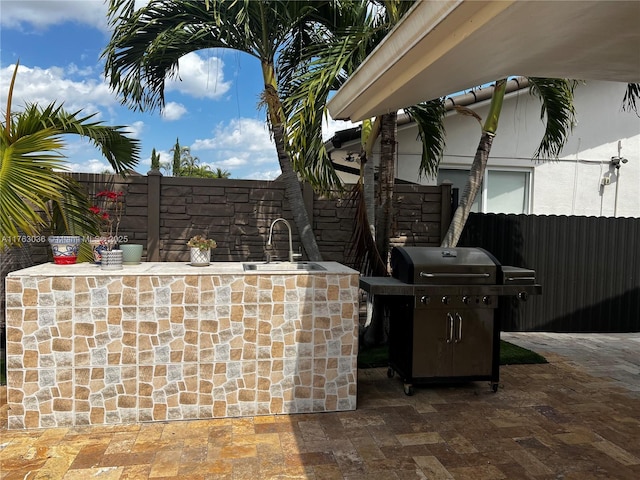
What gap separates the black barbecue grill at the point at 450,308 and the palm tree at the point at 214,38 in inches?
63.5

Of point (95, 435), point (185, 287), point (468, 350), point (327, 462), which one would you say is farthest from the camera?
point (468, 350)

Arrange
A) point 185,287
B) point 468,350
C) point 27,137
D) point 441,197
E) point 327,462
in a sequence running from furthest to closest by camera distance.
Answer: point 441,197 → point 468,350 → point 27,137 → point 185,287 → point 327,462

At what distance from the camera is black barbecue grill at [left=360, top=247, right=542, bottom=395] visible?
3.96 metres

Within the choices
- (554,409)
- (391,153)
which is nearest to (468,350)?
(554,409)

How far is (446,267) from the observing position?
397 centimetres

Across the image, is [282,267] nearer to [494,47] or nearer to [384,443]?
[384,443]

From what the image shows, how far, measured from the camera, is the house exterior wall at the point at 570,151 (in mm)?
7816

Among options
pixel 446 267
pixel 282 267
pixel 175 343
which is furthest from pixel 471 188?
pixel 175 343

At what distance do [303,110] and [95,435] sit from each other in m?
3.11

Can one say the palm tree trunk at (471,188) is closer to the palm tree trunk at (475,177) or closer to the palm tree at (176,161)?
the palm tree trunk at (475,177)

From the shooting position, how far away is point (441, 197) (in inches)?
239

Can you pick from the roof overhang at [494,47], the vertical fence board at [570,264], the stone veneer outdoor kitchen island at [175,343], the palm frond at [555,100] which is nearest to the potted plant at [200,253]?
the stone veneer outdoor kitchen island at [175,343]

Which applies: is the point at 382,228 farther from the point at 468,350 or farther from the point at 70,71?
the point at 70,71

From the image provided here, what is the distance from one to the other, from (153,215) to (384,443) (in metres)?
3.77
